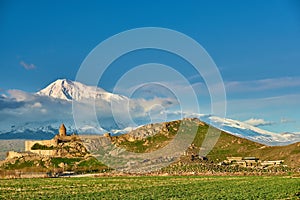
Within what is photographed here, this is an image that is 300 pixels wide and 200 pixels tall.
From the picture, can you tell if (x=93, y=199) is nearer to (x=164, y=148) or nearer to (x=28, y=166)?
(x=28, y=166)

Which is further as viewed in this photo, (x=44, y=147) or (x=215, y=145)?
(x=44, y=147)

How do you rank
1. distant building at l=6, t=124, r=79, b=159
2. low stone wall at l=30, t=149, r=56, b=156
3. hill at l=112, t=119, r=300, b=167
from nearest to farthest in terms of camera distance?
hill at l=112, t=119, r=300, b=167
low stone wall at l=30, t=149, r=56, b=156
distant building at l=6, t=124, r=79, b=159

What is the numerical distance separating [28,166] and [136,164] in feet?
118

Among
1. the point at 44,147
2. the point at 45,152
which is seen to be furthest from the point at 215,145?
the point at 44,147

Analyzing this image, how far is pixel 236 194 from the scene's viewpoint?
51625 millimetres

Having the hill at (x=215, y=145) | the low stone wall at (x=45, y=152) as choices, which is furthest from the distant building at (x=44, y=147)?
the hill at (x=215, y=145)

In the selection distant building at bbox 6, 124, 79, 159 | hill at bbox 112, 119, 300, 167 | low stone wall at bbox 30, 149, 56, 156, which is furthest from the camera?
distant building at bbox 6, 124, 79, 159

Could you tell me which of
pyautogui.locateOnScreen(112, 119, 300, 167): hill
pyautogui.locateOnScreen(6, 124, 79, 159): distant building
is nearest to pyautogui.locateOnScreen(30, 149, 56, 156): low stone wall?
pyautogui.locateOnScreen(6, 124, 79, 159): distant building

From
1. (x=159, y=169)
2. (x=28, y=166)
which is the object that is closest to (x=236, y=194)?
(x=159, y=169)

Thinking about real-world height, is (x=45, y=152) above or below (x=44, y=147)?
below

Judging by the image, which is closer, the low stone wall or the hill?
the hill

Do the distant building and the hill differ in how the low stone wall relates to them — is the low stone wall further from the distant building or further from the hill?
the hill

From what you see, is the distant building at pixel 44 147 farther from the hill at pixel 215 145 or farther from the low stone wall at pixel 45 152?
the hill at pixel 215 145

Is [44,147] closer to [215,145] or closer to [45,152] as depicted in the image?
[45,152]
